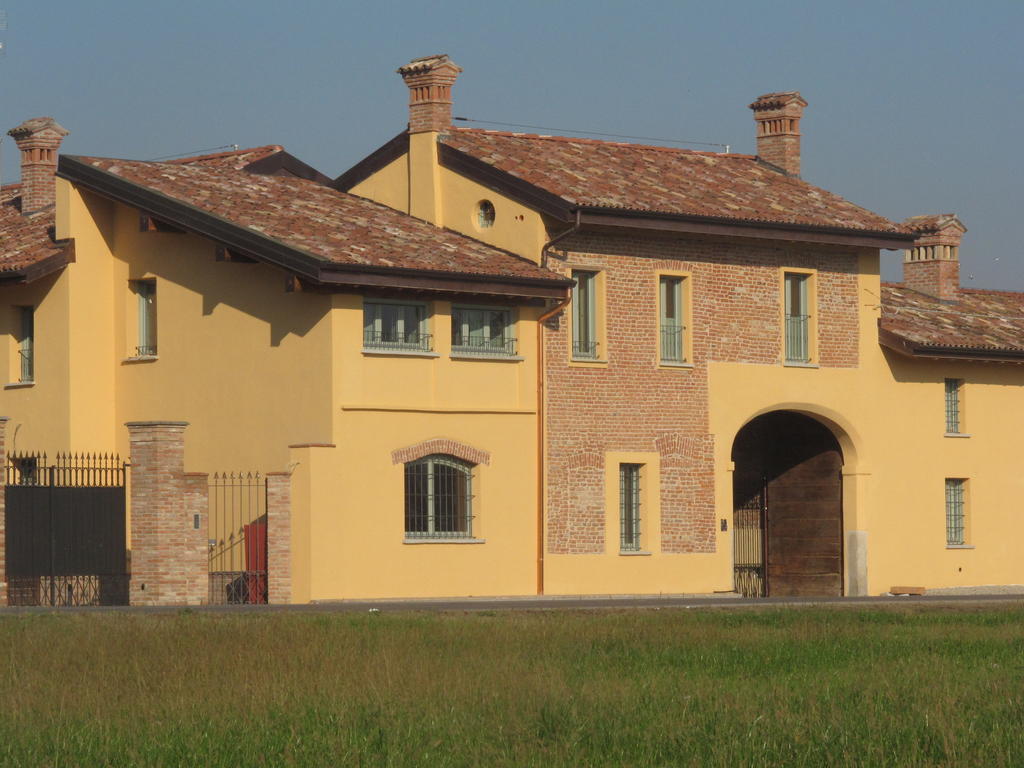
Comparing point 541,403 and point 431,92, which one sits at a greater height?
point 431,92

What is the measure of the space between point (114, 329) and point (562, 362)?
7.41m

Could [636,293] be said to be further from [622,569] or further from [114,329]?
[114,329]

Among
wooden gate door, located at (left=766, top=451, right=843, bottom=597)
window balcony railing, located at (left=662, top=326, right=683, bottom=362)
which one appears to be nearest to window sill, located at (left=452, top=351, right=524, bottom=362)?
window balcony railing, located at (left=662, top=326, right=683, bottom=362)

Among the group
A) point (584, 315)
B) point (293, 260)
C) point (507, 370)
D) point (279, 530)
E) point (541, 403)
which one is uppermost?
point (293, 260)

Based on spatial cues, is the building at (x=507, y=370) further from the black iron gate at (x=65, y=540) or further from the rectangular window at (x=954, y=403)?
the black iron gate at (x=65, y=540)

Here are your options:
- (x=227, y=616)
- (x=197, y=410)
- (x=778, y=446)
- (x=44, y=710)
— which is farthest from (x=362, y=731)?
(x=778, y=446)

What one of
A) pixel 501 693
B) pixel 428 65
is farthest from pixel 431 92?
pixel 501 693

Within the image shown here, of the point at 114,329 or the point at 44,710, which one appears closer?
the point at 44,710

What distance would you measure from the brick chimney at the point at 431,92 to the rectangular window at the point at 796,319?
248 inches

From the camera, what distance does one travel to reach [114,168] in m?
30.3

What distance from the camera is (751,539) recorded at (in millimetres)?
34688

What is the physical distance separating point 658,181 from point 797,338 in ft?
11.6

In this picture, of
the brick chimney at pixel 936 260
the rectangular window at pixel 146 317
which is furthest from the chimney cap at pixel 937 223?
the rectangular window at pixel 146 317

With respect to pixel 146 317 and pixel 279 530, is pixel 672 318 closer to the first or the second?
pixel 279 530
